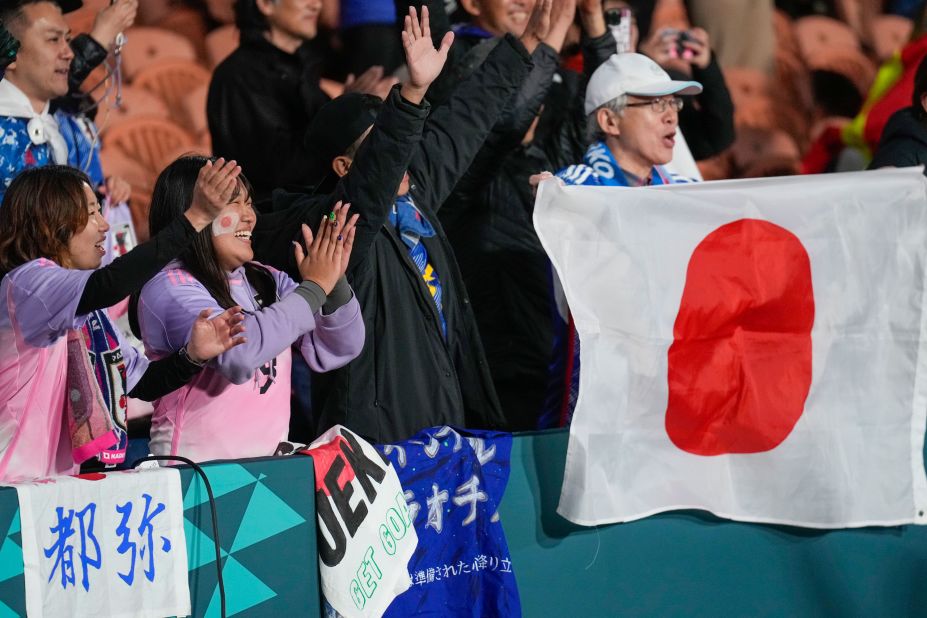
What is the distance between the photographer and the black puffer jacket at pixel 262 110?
568cm

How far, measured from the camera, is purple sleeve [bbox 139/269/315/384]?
3.60m

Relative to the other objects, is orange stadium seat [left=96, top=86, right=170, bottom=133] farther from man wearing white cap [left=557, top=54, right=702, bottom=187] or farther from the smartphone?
man wearing white cap [left=557, top=54, right=702, bottom=187]

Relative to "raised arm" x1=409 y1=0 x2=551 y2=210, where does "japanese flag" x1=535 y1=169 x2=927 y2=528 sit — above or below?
below

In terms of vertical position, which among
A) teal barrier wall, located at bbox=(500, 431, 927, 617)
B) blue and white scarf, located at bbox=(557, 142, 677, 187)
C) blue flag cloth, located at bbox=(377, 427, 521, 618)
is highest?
blue and white scarf, located at bbox=(557, 142, 677, 187)

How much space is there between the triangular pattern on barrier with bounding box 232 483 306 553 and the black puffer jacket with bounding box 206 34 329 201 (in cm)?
222

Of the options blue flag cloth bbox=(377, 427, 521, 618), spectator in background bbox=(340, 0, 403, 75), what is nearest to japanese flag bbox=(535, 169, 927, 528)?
blue flag cloth bbox=(377, 427, 521, 618)

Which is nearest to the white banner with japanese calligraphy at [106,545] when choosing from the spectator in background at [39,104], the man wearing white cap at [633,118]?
the spectator in background at [39,104]

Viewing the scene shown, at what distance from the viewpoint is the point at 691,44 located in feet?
20.4

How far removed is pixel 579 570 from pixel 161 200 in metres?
1.72

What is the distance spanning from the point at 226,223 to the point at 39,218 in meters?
0.51

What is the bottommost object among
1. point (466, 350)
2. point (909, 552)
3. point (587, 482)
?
point (909, 552)

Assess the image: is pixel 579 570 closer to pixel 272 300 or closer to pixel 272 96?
pixel 272 300

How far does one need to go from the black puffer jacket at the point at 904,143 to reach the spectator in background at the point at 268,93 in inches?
84.4

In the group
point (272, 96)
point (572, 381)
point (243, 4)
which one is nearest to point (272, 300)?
point (572, 381)
